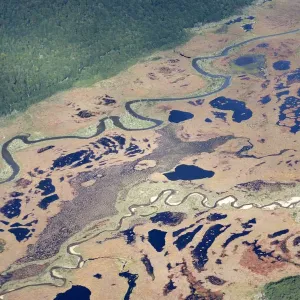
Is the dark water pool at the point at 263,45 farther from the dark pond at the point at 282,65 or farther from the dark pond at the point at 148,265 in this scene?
the dark pond at the point at 148,265

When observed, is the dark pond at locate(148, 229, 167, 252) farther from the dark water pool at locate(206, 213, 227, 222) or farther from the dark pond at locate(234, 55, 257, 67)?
the dark pond at locate(234, 55, 257, 67)

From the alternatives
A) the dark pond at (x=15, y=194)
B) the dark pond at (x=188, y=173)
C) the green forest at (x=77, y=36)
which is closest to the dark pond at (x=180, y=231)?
the dark pond at (x=188, y=173)

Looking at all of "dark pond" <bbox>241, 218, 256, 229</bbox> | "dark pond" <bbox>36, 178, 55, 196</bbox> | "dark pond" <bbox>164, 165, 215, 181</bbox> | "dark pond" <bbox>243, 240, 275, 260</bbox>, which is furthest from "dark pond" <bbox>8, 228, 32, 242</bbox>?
"dark pond" <bbox>243, 240, 275, 260</bbox>

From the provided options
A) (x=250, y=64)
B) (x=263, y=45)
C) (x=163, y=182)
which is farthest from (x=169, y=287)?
(x=263, y=45)

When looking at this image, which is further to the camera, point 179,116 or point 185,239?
point 179,116

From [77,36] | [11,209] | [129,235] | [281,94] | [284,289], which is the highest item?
[77,36]

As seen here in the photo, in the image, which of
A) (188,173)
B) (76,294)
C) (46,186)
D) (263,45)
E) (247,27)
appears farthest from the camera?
(247,27)

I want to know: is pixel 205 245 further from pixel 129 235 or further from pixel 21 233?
pixel 21 233
